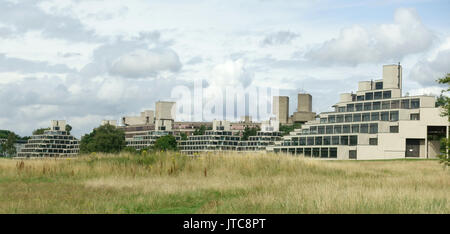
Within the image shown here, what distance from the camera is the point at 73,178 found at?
27547mm

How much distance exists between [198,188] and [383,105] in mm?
107517

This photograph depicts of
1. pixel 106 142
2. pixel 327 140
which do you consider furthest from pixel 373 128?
pixel 106 142

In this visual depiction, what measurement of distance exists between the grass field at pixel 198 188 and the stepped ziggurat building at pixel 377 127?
8433cm

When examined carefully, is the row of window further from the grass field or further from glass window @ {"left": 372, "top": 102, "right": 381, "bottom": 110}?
the grass field

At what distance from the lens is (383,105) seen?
122188mm

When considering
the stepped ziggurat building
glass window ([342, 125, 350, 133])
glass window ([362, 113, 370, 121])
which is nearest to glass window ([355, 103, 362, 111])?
the stepped ziggurat building

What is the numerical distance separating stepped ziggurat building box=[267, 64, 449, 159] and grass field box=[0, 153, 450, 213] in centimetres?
8433

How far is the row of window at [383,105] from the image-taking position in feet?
383

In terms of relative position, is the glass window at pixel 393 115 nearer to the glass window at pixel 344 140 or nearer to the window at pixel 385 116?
the window at pixel 385 116

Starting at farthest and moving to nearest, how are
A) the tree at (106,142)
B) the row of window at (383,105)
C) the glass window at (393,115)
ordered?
the tree at (106,142)
the glass window at (393,115)
the row of window at (383,105)

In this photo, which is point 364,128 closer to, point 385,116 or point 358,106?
point 385,116

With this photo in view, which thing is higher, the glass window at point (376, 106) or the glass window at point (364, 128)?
the glass window at point (376, 106)

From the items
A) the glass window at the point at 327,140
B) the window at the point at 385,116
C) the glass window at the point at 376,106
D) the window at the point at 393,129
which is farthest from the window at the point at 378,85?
the glass window at the point at 327,140
